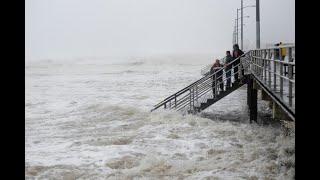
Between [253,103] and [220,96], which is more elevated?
[220,96]

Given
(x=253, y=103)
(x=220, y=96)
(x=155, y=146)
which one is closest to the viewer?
(x=155, y=146)

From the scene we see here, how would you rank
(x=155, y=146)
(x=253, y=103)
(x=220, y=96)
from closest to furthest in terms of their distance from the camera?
(x=155, y=146), (x=220, y=96), (x=253, y=103)

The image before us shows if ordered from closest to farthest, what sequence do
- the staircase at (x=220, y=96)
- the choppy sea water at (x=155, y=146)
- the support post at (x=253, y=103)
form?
the choppy sea water at (x=155, y=146), the staircase at (x=220, y=96), the support post at (x=253, y=103)

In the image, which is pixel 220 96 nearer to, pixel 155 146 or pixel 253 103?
pixel 253 103

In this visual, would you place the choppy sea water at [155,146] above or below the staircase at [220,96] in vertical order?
below

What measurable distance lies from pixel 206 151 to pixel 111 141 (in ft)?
10.6

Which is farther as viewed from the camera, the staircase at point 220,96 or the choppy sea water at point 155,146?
the staircase at point 220,96

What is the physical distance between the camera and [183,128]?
599 inches

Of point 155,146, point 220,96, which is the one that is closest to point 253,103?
point 220,96

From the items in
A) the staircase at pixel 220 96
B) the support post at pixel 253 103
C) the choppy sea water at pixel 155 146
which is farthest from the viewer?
the support post at pixel 253 103

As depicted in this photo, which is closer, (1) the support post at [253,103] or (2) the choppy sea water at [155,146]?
(2) the choppy sea water at [155,146]
